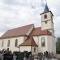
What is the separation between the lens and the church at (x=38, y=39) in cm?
2952

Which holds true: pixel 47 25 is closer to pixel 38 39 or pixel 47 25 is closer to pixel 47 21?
pixel 47 21

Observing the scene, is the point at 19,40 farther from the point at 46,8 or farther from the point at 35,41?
the point at 46,8

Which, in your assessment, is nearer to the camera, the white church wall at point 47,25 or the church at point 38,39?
the church at point 38,39

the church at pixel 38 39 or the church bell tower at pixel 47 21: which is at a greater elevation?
the church bell tower at pixel 47 21

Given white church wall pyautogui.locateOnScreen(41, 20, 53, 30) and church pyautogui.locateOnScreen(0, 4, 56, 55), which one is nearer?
church pyautogui.locateOnScreen(0, 4, 56, 55)

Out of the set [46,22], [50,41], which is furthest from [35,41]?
[46,22]

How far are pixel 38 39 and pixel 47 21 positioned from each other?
5.67 m

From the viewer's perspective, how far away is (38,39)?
31.2 meters

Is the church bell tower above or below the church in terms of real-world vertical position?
above

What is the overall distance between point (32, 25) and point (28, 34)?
3611 mm

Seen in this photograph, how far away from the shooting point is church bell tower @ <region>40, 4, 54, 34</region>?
31.8 metres

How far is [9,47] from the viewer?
36469 mm

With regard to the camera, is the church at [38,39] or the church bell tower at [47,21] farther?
the church bell tower at [47,21]

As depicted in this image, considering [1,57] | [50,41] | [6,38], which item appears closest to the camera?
[1,57]
